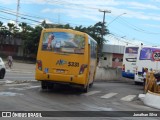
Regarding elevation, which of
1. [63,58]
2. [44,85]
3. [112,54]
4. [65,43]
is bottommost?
[44,85]

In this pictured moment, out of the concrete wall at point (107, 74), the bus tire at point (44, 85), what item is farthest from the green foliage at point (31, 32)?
the bus tire at point (44, 85)

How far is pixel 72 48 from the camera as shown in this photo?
19875 mm

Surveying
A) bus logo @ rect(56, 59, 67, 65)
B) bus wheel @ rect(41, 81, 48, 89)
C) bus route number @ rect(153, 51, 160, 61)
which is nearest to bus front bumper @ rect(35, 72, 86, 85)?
bus logo @ rect(56, 59, 67, 65)

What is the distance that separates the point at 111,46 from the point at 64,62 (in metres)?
79.5

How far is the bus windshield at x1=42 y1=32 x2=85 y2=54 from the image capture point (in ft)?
65.2

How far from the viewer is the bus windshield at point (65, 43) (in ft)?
65.2

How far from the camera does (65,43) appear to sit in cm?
1989

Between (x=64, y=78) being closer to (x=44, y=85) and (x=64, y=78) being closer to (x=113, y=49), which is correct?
(x=44, y=85)

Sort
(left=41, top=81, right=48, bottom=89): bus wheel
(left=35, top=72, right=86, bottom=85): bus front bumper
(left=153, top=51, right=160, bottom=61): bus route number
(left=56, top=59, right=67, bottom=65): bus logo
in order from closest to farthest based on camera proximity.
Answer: (left=35, top=72, right=86, bottom=85): bus front bumper < (left=56, top=59, right=67, bottom=65): bus logo < (left=41, top=81, right=48, bottom=89): bus wheel < (left=153, top=51, right=160, bottom=61): bus route number

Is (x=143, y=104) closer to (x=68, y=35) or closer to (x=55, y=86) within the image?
(x=68, y=35)

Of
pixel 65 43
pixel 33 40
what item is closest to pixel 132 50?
pixel 65 43

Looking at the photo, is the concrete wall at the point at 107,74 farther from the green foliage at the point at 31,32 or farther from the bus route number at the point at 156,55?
the green foliage at the point at 31,32

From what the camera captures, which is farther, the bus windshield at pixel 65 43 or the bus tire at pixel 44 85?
the bus tire at pixel 44 85

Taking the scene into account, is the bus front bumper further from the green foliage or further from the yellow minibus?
the green foliage
